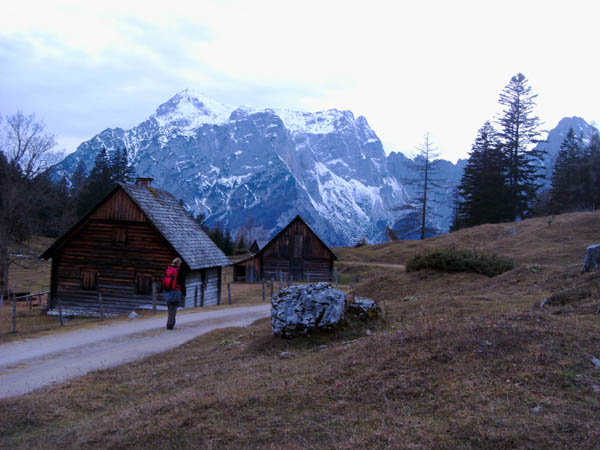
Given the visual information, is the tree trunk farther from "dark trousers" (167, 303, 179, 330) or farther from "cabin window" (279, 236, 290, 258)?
"dark trousers" (167, 303, 179, 330)

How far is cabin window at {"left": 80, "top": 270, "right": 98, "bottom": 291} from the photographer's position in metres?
28.0

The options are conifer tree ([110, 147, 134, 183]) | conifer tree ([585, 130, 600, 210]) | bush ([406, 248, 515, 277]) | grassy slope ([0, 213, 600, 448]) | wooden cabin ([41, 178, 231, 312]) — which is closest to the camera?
grassy slope ([0, 213, 600, 448])

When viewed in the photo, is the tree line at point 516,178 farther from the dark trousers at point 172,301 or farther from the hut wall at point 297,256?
the dark trousers at point 172,301

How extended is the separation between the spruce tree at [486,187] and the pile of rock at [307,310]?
50.5 m

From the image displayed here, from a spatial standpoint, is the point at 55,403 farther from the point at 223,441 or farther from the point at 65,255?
the point at 65,255

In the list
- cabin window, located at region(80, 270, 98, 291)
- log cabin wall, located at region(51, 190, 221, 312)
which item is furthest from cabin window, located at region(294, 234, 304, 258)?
cabin window, located at region(80, 270, 98, 291)

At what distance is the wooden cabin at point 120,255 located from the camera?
2720 centimetres

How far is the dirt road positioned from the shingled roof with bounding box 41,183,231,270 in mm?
9132

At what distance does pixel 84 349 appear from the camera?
42.3 feet

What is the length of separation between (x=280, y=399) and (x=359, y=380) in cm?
109

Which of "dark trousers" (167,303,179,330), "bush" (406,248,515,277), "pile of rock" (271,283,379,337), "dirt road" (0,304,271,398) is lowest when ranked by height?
"dirt road" (0,304,271,398)

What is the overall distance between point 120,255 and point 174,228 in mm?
3370

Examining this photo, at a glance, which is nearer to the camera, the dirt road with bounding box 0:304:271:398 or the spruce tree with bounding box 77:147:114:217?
the dirt road with bounding box 0:304:271:398

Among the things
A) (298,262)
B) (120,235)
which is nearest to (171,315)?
(120,235)
